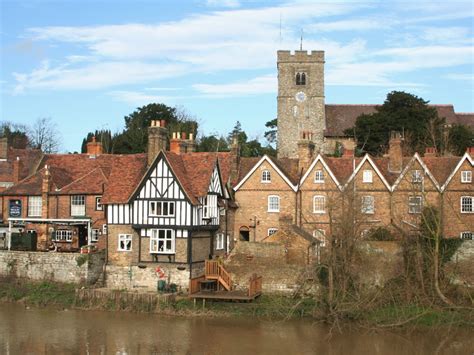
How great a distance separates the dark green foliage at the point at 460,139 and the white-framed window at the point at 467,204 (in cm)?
1466

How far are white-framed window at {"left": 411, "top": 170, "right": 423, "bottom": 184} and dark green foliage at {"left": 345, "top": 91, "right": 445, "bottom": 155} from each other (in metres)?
14.7

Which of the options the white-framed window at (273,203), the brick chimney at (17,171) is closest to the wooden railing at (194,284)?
the white-framed window at (273,203)

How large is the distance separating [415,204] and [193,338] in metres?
14.8

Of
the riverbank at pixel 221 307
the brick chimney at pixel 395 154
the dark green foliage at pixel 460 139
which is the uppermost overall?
the dark green foliage at pixel 460 139

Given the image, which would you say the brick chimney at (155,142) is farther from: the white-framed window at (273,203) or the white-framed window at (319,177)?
the white-framed window at (319,177)

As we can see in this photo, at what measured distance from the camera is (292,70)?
6825cm

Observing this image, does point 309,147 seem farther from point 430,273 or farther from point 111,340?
point 111,340

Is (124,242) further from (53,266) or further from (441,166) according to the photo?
(441,166)

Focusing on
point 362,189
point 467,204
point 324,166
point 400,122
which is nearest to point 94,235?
point 324,166

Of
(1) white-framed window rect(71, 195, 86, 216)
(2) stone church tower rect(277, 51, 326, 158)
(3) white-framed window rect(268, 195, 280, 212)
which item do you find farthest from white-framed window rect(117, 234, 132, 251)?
(2) stone church tower rect(277, 51, 326, 158)

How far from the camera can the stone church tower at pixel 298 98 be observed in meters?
67.2

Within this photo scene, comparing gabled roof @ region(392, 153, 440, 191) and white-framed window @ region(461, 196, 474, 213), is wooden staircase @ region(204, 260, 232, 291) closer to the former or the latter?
gabled roof @ region(392, 153, 440, 191)

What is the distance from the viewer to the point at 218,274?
35844 mm

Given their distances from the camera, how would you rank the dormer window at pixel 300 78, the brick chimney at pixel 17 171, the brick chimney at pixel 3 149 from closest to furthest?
the brick chimney at pixel 17 171
the brick chimney at pixel 3 149
the dormer window at pixel 300 78
